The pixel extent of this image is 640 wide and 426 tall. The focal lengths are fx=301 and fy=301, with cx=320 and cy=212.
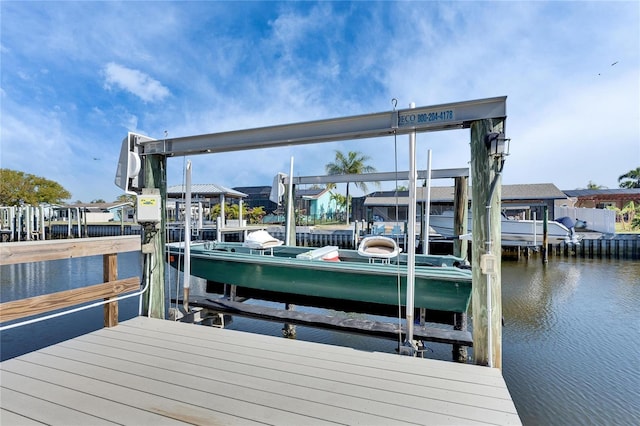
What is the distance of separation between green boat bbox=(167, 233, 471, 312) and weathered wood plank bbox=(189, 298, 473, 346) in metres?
0.44

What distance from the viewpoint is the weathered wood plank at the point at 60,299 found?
2125 mm

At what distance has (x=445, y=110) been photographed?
2.46 meters

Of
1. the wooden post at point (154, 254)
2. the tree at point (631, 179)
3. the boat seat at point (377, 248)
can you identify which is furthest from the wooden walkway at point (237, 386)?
the tree at point (631, 179)

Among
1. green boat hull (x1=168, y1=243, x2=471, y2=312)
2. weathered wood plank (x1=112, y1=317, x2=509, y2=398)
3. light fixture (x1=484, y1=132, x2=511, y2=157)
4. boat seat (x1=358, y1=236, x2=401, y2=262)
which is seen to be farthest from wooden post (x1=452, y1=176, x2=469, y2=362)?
weathered wood plank (x1=112, y1=317, x2=509, y2=398)

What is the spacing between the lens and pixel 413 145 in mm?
2727

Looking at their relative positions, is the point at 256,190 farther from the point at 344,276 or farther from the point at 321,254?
the point at 344,276

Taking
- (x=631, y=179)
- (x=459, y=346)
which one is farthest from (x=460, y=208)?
(x=631, y=179)

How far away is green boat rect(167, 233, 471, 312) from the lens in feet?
12.0

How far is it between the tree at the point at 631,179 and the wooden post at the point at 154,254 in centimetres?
4666

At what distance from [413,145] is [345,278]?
83.1 inches

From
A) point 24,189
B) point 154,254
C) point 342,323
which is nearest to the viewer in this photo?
point 342,323

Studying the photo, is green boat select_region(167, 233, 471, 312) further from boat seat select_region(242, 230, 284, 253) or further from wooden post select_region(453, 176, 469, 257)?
wooden post select_region(453, 176, 469, 257)

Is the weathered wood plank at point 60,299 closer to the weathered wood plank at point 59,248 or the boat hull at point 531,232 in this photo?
the weathered wood plank at point 59,248

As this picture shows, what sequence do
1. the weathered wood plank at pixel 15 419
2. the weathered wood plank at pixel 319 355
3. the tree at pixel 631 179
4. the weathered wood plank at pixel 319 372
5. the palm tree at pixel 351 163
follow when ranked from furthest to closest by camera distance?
the tree at pixel 631 179
the palm tree at pixel 351 163
the weathered wood plank at pixel 319 355
the weathered wood plank at pixel 319 372
the weathered wood plank at pixel 15 419
